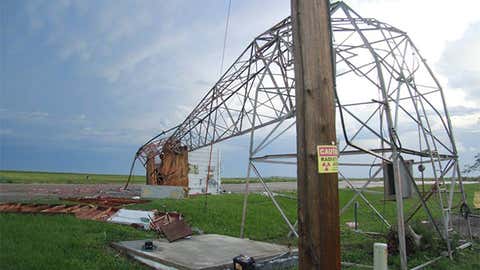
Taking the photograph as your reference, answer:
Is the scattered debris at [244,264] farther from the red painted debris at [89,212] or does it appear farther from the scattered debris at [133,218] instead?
the scattered debris at [133,218]

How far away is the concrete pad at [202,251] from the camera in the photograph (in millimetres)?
6676

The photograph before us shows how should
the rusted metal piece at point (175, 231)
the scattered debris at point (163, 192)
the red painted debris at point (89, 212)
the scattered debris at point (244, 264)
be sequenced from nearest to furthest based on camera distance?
the scattered debris at point (244, 264) → the rusted metal piece at point (175, 231) → the red painted debris at point (89, 212) → the scattered debris at point (163, 192)

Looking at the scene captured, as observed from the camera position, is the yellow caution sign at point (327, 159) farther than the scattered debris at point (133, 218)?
No

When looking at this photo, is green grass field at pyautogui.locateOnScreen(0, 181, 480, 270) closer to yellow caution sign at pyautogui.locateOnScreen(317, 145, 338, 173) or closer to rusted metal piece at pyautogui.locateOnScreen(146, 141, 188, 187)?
yellow caution sign at pyautogui.locateOnScreen(317, 145, 338, 173)

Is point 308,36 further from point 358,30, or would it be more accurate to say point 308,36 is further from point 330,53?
point 358,30

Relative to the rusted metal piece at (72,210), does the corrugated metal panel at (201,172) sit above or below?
above

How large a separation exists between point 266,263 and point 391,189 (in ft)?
9.65

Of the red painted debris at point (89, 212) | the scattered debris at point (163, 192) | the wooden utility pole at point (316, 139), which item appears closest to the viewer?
the wooden utility pole at point (316, 139)

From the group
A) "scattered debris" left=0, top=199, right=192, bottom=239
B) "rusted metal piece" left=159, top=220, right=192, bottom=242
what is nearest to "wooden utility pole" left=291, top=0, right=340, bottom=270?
"rusted metal piece" left=159, top=220, right=192, bottom=242

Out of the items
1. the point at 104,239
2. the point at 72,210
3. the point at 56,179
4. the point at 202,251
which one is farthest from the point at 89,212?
the point at 56,179

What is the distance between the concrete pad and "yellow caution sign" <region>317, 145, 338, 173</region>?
3.72 m

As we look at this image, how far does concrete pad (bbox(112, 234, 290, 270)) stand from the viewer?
6.68 m

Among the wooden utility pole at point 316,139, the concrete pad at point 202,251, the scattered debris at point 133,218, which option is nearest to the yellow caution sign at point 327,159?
the wooden utility pole at point 316,139

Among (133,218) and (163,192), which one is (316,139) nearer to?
(133,218)
